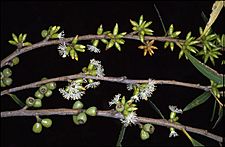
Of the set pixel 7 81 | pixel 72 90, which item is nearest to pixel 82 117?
pixel 72 90

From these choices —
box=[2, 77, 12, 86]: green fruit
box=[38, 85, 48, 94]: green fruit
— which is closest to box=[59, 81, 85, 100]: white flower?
box=[38, 85, 48, 94]: green fruit

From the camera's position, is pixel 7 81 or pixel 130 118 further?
pixel 7 81

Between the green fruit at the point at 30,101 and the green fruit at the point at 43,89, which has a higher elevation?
the green fruit at the point at 43,89

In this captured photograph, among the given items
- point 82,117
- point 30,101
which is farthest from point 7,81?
point 82,117

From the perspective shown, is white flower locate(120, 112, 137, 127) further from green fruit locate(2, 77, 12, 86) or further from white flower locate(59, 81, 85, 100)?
green fruit locate(2, 77, 12, 86)

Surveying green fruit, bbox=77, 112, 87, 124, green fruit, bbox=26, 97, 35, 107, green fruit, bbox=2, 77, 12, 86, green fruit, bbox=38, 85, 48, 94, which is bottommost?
green fruit, bbox=77, 112, 87, 124

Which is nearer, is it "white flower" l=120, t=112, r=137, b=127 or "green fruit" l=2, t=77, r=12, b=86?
"white flower" l=120, t=112, r=137, b=127

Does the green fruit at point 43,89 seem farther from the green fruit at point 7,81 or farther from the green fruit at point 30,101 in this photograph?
the green fruit at point 7,81

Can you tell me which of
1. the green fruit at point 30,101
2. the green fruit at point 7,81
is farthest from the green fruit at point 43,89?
the green fruit at point 7,81

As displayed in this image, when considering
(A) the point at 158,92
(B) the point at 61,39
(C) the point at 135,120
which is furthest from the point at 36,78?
(C) the point at 135,120

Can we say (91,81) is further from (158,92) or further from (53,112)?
(158,92)

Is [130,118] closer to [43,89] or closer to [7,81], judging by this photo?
[43,89]
